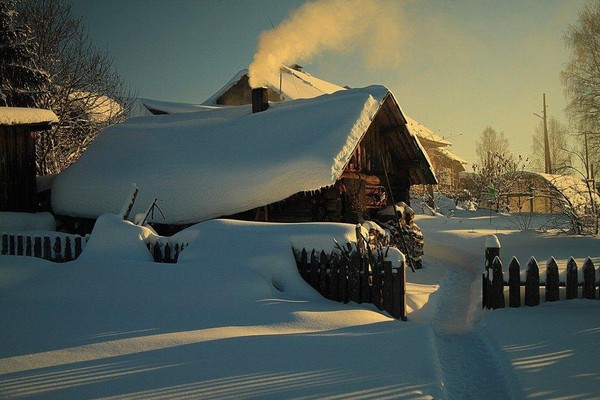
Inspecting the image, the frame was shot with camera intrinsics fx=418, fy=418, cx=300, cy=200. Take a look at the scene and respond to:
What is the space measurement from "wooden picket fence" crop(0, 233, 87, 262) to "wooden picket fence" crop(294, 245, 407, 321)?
527 centimetres

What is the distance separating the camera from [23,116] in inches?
516

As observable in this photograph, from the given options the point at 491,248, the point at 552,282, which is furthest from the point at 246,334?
the point at 491,248

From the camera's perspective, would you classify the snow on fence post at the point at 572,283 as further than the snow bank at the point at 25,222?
No

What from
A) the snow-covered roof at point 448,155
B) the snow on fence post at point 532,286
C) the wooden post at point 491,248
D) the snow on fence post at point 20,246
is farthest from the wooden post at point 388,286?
the snow-covered roof at point 448,155

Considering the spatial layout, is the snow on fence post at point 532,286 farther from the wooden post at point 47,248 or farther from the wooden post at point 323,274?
the wooden post at point 47,248

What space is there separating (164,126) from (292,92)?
1348cm

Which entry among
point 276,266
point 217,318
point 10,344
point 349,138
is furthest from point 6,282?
point 349,138

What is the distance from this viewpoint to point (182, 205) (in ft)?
35.7

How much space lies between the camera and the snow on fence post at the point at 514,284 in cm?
687

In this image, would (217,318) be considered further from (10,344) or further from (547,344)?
(547,344)

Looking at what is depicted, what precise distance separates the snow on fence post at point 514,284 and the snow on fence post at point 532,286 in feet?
0.41

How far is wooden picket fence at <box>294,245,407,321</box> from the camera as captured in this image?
6.43m

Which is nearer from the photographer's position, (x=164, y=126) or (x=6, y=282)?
(x=6, y=282)

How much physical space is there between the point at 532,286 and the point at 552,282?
315 mm
